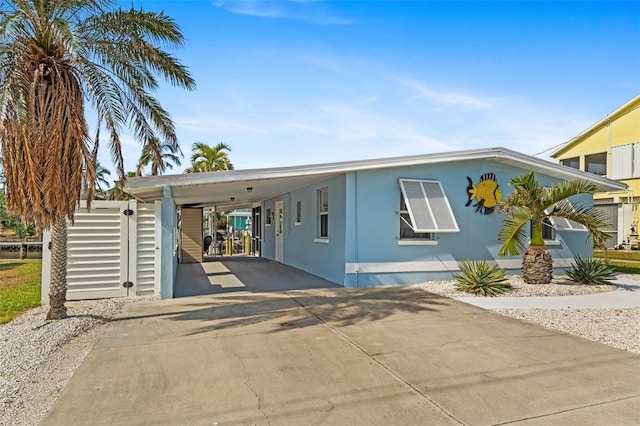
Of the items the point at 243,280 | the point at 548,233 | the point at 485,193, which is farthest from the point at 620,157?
the point at 243,280

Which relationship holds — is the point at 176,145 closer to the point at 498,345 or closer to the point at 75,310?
the point at 75,310

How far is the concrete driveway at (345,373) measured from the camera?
350 centimetres

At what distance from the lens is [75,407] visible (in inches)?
144

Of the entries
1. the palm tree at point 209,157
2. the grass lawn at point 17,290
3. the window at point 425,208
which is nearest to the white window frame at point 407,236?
the window at point 425,208

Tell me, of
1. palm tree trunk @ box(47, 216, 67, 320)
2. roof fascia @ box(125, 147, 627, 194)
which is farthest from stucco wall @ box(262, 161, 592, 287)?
palm tree trunk @ box(47, 216, 67, 320)

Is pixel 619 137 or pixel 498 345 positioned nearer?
pixel 498 345

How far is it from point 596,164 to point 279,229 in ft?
71.0

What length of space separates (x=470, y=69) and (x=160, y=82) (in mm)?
9373

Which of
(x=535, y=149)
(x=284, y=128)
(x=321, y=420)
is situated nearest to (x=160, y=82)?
(x=321, y=420)

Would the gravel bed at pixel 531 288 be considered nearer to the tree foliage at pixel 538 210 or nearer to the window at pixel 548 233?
the tree foliage at pixel 538 210

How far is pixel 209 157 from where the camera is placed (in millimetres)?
28469

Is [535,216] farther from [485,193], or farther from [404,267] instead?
[404,267]

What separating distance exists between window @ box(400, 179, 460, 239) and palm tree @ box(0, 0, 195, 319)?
6.09 metres

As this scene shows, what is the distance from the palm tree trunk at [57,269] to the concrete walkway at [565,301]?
7055 mm
